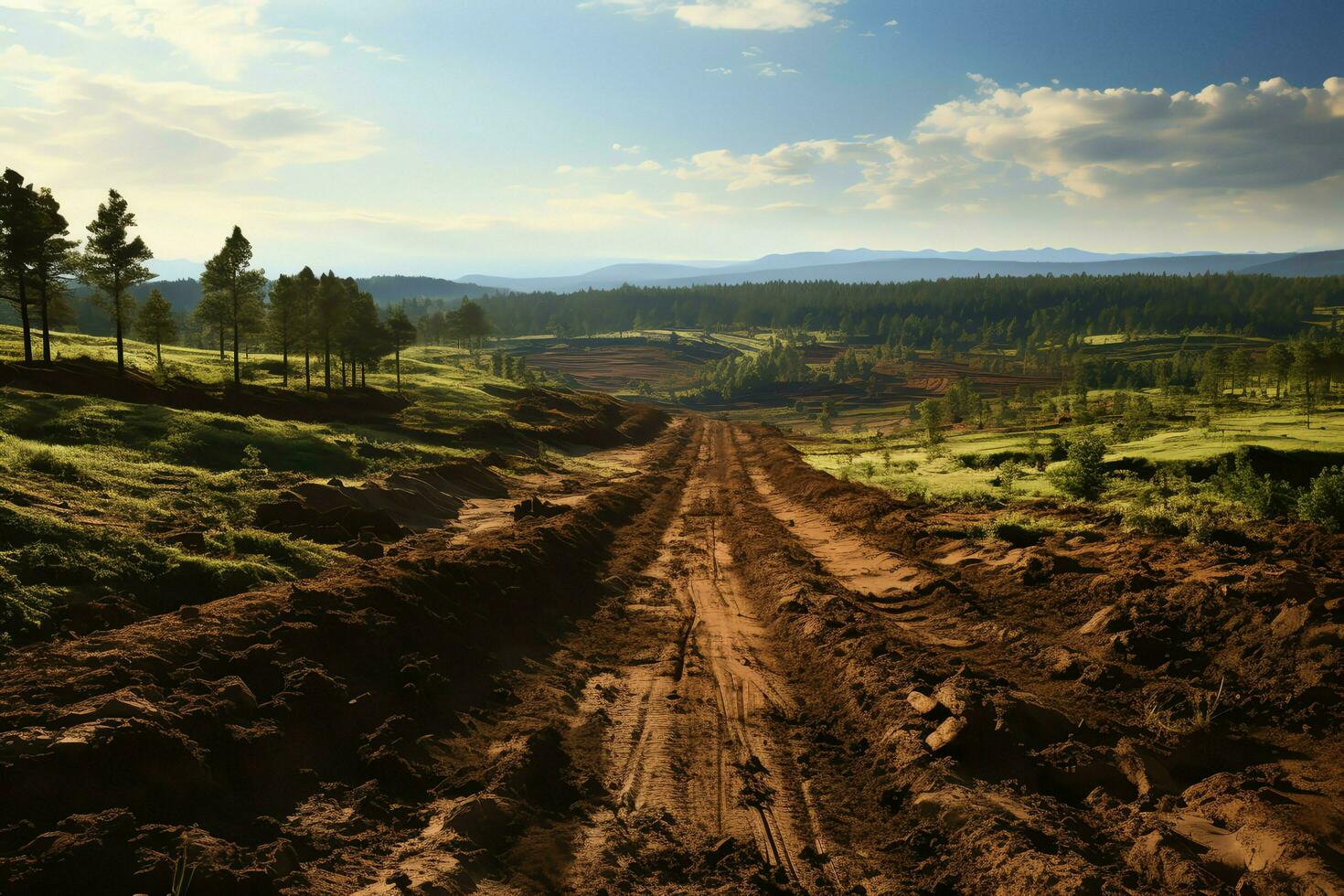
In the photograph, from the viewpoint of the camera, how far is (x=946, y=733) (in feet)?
36.1

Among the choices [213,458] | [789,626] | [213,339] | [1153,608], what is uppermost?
[213,339]

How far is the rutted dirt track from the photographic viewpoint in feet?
26.1

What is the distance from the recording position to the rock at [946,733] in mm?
10859

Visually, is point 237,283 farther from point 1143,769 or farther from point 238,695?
point 1143,769

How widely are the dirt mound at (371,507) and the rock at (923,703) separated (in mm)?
15085

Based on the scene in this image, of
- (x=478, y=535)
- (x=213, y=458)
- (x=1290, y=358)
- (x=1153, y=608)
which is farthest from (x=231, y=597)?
(x=1290, y=358)

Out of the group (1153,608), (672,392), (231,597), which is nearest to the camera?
(231,597)

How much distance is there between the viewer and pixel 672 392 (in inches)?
6344

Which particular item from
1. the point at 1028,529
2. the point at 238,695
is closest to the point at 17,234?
the point at 238,695

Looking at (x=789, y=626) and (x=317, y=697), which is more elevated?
(x=317, y=697)

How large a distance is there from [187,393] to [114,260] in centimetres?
992

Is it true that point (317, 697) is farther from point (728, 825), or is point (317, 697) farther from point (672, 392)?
point (672, 392)

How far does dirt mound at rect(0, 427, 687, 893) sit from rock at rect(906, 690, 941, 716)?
6.35 meters

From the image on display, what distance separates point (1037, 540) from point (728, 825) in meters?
18.1
